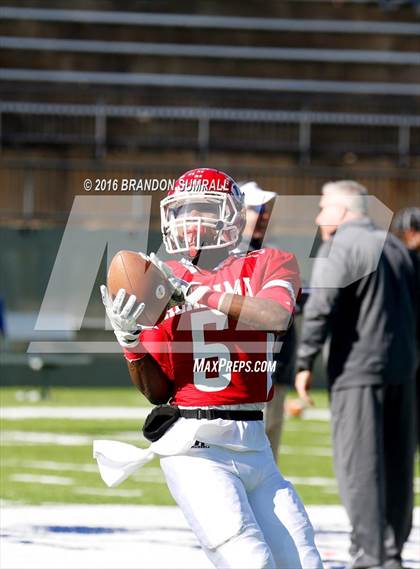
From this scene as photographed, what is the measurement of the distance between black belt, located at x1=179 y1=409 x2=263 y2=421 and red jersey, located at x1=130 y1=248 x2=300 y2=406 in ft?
0.08

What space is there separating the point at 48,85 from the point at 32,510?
17774mm

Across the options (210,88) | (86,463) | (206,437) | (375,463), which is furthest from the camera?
(210,88)

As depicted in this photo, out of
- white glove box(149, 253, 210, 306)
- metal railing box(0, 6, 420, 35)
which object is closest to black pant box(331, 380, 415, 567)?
white glove box(149, 253, 210, 306)

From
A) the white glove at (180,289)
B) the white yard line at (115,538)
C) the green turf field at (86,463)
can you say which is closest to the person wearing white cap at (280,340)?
the white yard line at (115,538)

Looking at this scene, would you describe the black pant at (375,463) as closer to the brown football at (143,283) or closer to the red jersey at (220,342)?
the red jersey at (220,342)

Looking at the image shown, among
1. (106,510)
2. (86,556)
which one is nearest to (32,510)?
(106,510)

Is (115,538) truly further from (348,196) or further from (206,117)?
(206,117)

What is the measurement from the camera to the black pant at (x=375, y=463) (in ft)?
21.4

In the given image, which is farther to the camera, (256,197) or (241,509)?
(256,197)

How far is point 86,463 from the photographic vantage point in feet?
36.4

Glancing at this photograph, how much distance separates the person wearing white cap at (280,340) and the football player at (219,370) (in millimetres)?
2558

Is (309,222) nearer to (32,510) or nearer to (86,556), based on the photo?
(32,510)

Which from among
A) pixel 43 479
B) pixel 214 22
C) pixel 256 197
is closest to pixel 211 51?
pixel 214 22

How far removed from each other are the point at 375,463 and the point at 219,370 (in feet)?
8.32
